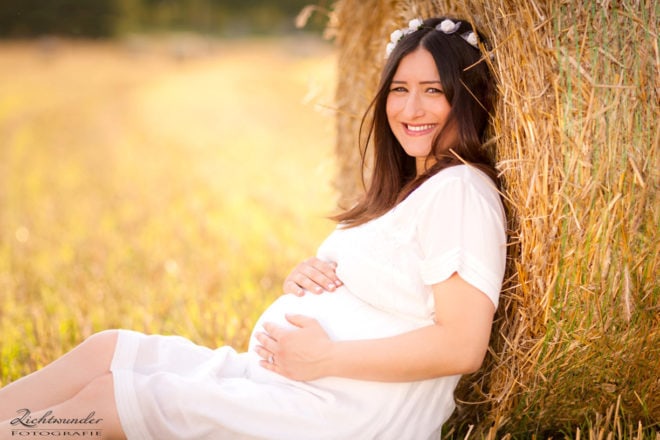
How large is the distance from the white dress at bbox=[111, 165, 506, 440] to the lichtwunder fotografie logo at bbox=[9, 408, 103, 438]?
10cm

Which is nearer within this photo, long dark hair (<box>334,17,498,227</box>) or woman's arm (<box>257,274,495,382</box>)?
woman's arm (<box>257,274,495,382</box>)

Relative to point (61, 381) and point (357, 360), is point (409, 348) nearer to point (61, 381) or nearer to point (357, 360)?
point (357, 360)

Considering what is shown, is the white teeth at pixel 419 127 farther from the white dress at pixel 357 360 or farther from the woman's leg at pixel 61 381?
the woman's leg at pixel 61 381

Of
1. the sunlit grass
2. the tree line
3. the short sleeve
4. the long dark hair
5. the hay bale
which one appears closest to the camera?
the short sleeve

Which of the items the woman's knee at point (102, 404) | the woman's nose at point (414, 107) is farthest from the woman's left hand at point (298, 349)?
the woman's nose at point (414, 107)

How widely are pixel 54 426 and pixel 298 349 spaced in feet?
2.28

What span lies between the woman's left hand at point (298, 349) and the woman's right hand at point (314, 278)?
0.15 m

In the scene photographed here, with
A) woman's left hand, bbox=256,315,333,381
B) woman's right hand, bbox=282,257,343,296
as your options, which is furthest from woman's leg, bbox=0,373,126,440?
woman's right hand, bbox=282,257,343,296

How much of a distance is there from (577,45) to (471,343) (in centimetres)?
89

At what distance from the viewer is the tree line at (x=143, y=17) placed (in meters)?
51.3

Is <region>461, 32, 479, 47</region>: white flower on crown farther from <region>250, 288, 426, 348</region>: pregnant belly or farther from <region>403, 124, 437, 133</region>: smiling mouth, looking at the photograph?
<region>250, 288, 426, 348</region>: pregnant belly

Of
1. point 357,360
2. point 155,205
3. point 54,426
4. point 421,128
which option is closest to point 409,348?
point 357,360

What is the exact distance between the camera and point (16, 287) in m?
4.48

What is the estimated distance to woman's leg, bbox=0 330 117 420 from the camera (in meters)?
2.20
